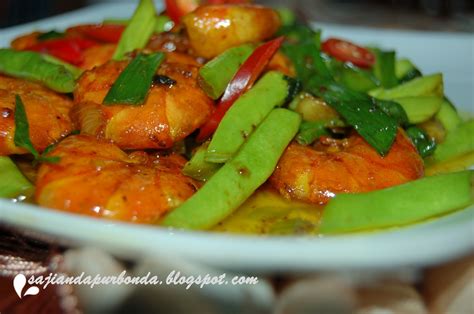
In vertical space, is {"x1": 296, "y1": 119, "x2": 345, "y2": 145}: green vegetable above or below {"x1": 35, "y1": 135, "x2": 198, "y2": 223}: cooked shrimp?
below

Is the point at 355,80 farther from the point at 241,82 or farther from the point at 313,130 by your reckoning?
the point at 241,82

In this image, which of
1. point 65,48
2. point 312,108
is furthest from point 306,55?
point 65,48

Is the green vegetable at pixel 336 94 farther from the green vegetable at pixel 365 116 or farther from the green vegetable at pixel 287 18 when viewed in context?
the green vegetable at pixel 287 18

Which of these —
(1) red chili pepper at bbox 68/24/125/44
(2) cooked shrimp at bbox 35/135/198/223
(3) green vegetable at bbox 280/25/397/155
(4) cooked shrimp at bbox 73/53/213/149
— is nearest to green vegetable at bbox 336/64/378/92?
(3) green vegetable at bbox 280/25/397/155

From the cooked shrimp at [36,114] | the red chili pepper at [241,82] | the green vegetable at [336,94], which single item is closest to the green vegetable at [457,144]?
the green vegetable at [336,94]

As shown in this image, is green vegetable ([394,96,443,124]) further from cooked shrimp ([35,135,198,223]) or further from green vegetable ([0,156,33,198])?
green vegetable ([0,156,33,198])

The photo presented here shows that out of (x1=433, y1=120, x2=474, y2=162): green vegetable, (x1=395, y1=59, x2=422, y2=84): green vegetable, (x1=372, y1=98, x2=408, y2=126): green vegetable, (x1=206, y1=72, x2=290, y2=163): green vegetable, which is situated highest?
(x1=206, y1=72, x2=290, y2=163): green vegetable

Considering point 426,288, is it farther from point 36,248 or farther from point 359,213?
point 36,248

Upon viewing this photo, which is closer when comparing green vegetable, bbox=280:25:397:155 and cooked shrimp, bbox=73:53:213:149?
cooked shrimp, bbox=73:53:213:149
